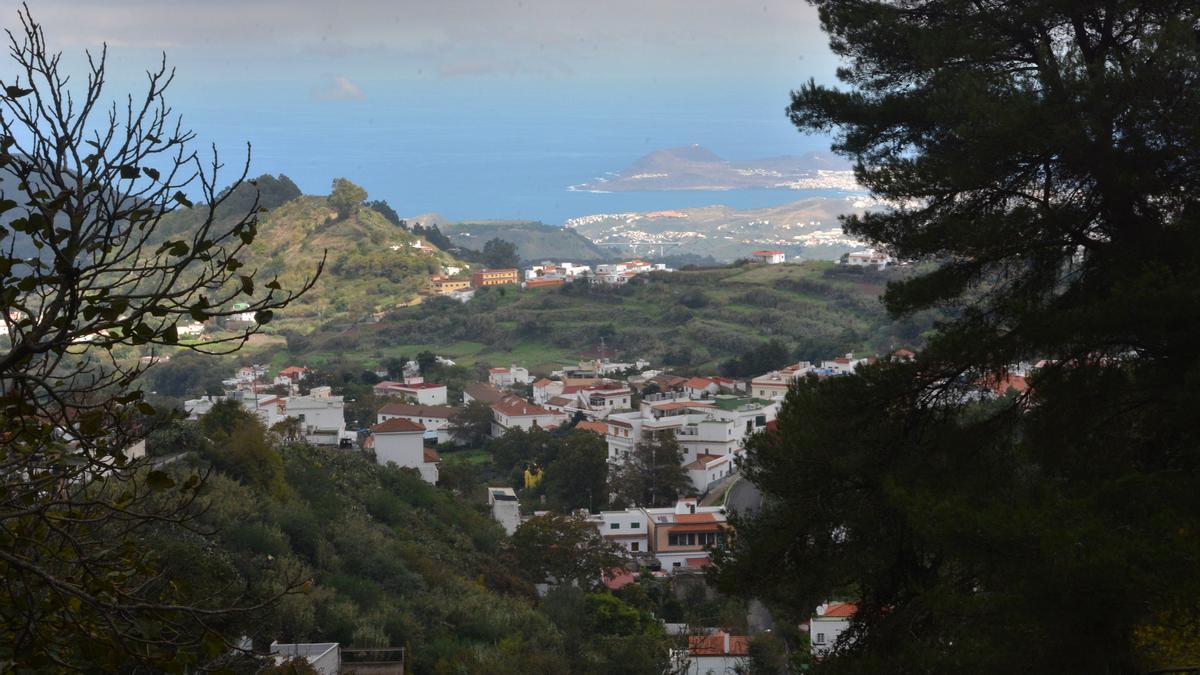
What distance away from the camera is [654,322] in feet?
179

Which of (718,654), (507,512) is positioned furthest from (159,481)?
(507,512)

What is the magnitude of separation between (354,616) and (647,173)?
152 metres

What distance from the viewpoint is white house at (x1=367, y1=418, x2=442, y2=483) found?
2431 cm

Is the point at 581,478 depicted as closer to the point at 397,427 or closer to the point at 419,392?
the point at 397,427

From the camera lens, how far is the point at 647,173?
162 meters

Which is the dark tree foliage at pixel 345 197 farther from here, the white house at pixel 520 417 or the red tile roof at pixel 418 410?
the white house at pixel 520 417

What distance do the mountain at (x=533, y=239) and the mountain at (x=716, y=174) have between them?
4251 centimetres

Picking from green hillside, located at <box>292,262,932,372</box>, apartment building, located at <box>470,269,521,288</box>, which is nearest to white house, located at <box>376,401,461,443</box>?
green hillside, located at <box>292,262,932,372</box>

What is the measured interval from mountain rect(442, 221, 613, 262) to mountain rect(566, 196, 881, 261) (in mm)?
3441

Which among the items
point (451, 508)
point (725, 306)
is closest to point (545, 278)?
Answer: point (725, 306)

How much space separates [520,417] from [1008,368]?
28181 millimetres

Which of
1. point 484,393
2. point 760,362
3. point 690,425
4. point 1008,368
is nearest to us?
point 1008,368

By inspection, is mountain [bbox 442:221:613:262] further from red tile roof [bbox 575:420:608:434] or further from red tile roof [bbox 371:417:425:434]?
red tile roof [bbox 371:417:425:434]

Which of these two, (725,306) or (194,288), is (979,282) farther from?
(725,306)
